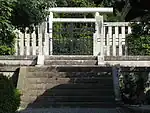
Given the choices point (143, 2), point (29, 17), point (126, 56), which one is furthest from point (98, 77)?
point (143, 2)

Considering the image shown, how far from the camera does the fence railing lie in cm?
1923

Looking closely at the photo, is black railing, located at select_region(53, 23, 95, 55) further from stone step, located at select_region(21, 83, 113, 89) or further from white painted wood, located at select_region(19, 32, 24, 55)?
stone step, located at select_region(21, 83, 113, 89)

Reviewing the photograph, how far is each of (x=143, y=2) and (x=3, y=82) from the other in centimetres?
379

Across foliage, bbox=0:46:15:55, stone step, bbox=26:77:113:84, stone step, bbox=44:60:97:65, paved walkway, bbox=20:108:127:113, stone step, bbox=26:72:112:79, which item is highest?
foliage, bbox=0:46:15:55

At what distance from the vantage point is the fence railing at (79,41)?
1923 centimetres

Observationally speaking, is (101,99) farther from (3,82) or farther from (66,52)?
(66,52)

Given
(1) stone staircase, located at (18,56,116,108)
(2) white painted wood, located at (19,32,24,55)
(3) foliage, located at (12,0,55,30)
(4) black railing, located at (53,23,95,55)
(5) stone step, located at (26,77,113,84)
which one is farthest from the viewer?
(4) black railing, located at (53,23,95,55)

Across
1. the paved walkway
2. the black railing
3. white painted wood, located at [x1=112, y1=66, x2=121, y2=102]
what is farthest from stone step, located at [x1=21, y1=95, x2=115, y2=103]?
the black railing

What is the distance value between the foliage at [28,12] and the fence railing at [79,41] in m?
6.32

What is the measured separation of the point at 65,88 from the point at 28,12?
13.6ft

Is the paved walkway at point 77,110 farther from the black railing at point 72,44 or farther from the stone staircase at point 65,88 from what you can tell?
the black railing at point 72,44

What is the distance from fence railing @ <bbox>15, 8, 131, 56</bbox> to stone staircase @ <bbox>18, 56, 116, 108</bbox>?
3397mm

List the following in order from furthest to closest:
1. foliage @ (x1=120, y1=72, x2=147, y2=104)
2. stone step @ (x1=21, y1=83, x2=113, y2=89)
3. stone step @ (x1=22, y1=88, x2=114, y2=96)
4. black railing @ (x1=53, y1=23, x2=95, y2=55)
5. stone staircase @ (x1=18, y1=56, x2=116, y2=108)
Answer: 1. black railing @ (x1=53, y1=23, x2=95, y2=55)
2. stone step @ (x1=21, y1=83, x2=113, y2=89)
3. foliage @ (x1=120, y1=72, x2=147, y2=104)
4. stone step @ (x1=22, y1=88, x2=114, y2=96)
5. stone staircase @ (x1=18, y1=56, x2=116, y2=108)

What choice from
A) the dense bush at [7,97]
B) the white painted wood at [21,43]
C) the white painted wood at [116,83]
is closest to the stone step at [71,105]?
the white painted wood at [116,83]
